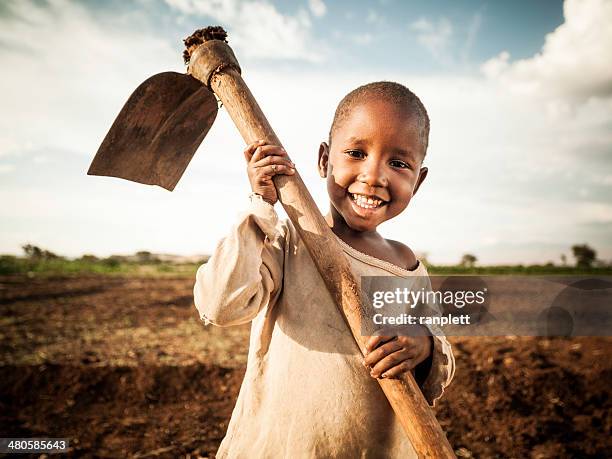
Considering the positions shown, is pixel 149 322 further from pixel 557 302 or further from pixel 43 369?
pixel 557 302

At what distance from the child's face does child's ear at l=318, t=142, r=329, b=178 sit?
0.27 ft

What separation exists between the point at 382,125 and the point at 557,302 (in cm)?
1166

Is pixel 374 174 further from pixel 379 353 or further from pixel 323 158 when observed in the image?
pixel 379 353

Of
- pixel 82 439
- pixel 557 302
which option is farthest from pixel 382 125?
pixel 557 302

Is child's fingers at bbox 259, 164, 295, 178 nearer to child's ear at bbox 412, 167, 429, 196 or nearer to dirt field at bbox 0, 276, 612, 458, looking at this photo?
child's ear at bbox 412, 167, 429, 196

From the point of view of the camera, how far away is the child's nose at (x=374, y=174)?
1344mm

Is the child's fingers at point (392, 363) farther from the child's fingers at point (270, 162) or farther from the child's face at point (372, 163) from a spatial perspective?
the child's fingers at point (270, 162)

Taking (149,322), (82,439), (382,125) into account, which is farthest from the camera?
(149,322)

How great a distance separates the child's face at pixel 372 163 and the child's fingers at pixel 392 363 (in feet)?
1.55

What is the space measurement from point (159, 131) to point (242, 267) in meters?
0.84

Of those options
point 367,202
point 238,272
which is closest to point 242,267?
point 238,272

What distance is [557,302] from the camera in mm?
10727

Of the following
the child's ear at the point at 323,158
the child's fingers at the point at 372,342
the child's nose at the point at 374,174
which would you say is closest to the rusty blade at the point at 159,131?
the child's ear at the point at 323,158

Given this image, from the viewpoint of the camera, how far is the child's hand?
1.22 metres
